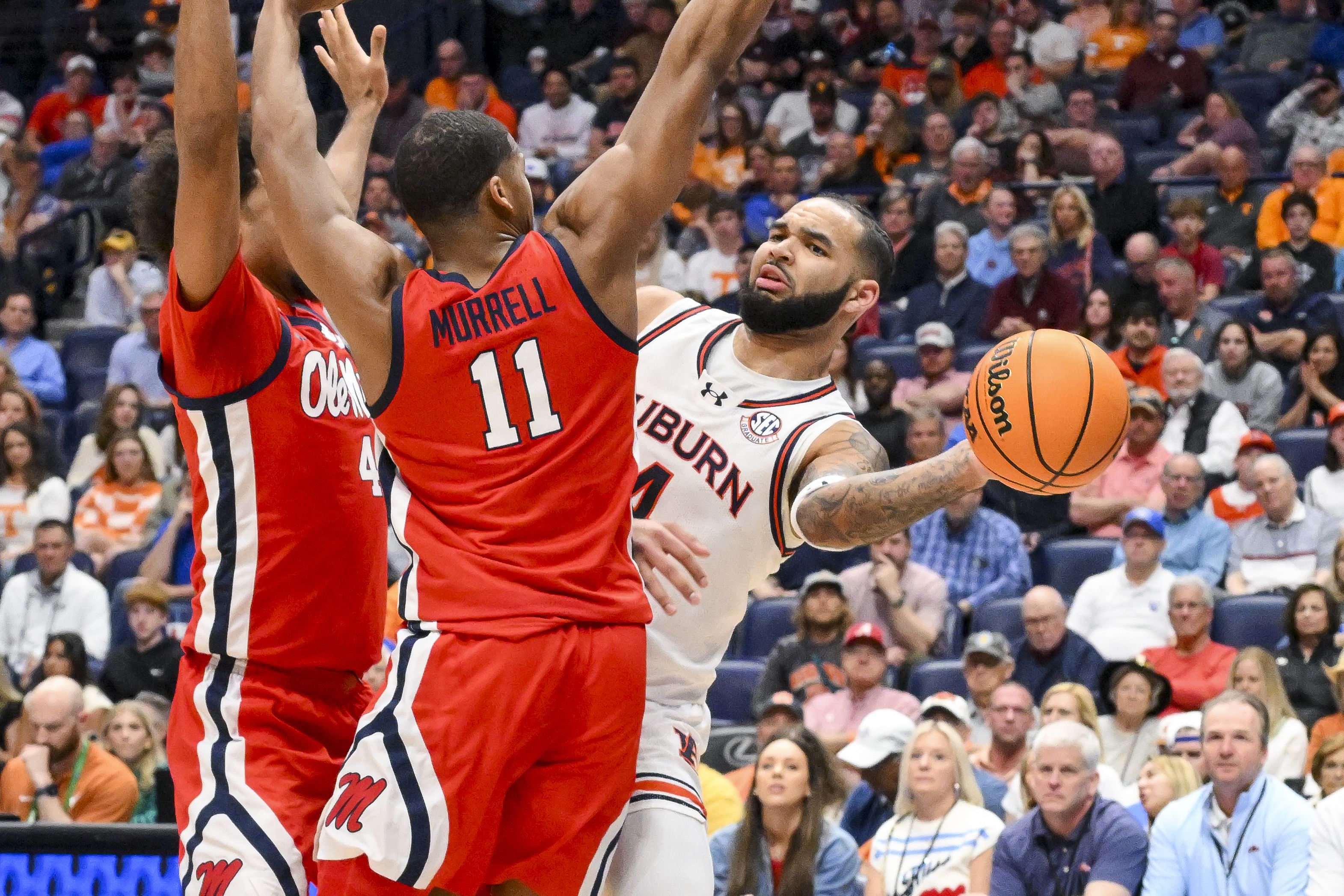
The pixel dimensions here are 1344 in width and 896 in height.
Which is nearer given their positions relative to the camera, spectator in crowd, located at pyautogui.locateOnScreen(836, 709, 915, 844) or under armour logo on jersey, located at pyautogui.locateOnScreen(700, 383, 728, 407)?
under armour logo on jersey, located at pyautogui.locateOnScreen(700, 383, 728, 407)

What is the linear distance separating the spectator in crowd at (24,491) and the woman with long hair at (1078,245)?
6727 millimetres

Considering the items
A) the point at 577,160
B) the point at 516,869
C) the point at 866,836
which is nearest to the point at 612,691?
the point at 516,869

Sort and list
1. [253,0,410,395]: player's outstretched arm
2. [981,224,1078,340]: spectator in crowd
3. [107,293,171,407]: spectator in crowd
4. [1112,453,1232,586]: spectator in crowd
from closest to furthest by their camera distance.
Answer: [253,0,410,395]: player's outstretched arm
[1112,453,1232,586]: spectator in crowd
[981,224,1078,340]: spectator in crowd
[107,293,171,407]: spectator in crowd

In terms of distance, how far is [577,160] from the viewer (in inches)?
586

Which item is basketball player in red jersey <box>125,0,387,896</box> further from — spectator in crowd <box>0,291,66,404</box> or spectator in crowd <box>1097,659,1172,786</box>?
spectator in crowd <box>0,291,66,404</box>

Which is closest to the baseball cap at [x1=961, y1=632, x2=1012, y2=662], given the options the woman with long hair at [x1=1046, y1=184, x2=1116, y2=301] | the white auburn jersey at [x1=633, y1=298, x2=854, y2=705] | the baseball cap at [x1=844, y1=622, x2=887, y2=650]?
the baseball cap at [x1=844, y1=622, x2=887, y2=650]

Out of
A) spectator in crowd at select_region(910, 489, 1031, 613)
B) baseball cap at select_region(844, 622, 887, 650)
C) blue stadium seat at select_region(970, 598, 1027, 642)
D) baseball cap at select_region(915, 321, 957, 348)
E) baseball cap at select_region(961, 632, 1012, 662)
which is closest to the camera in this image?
baseball cap at select_region(961, 632, 1012, 662)

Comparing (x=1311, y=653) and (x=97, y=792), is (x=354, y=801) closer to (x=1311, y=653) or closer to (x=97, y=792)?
(x=97, y=792)

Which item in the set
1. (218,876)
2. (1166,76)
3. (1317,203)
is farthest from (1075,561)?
(218,876)

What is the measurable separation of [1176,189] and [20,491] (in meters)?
8.30

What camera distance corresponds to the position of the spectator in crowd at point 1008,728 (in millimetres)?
8070

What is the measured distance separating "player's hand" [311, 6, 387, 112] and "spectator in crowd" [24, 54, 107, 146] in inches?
529

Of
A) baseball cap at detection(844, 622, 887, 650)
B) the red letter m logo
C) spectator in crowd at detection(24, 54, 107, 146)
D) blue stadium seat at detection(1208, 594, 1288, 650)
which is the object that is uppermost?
the red letter m logo

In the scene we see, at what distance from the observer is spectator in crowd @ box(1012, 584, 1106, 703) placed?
8.77m
